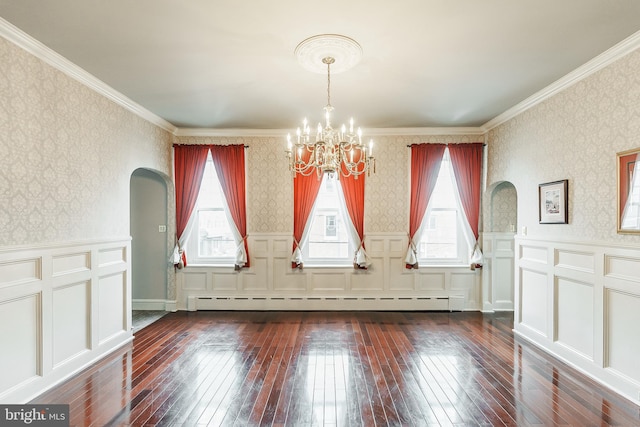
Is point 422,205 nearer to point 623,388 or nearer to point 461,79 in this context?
point 461,79

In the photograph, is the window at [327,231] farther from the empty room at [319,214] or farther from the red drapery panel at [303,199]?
the red drapery panel at [303,199]

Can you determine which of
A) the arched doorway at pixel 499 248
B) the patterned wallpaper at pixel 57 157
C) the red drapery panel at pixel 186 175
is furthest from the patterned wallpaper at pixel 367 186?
the patterned wallpaper at pixel 57 157

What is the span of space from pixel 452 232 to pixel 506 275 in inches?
42.9

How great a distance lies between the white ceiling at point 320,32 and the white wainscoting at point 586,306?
1.85 m

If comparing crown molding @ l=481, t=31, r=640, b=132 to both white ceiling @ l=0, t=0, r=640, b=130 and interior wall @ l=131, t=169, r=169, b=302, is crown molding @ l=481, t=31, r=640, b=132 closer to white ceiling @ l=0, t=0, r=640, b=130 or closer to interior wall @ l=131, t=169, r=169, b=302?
white ceiling @ l=0, t=0, r=640, b=130

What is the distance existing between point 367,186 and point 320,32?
310 centimetres

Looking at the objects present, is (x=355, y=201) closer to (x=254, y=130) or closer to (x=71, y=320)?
(x=254, y=130)

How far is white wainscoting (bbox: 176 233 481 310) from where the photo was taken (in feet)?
17.9

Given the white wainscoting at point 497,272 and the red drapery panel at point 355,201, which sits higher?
the red drapery panel at point 355,201

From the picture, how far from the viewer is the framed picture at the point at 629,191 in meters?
2.80

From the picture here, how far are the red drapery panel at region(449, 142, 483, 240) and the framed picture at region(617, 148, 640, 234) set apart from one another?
2.42m

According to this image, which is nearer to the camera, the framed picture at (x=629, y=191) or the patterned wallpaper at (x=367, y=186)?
the framed picture at (x=629, y=191)

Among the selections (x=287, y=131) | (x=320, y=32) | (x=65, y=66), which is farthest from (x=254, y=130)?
(x=320, y=32)

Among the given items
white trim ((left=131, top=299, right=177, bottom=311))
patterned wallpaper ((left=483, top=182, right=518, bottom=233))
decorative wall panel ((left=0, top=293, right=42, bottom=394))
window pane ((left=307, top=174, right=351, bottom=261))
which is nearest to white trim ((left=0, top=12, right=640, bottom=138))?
patterned wallpaper ((left=483, top=182, right=518, bottom=233))
